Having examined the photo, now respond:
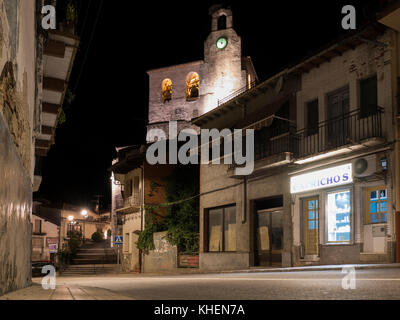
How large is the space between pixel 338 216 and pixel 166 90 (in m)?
39.5

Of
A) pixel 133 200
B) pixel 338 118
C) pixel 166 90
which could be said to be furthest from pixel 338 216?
pixel 166 90

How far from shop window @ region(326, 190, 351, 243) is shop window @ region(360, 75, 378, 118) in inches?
110

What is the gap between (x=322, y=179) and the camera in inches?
723

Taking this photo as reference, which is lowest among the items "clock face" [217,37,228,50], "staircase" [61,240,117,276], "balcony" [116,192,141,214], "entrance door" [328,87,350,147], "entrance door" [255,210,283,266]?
"staircase" [61,240,117,276]

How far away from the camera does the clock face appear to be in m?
51.3

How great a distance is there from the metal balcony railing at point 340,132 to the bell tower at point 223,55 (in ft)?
106

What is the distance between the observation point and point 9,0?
494cm

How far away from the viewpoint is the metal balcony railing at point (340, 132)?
54.1ft

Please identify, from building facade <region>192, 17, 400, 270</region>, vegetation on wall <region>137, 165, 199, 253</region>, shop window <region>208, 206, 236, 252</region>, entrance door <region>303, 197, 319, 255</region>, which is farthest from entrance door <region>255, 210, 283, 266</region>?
vegetation on wall <region>137, 165, 199, 253</region>

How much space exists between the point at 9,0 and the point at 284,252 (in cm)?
1689

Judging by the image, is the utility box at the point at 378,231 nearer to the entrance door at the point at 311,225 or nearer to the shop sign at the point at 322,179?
the shop sign at the point at 322,179

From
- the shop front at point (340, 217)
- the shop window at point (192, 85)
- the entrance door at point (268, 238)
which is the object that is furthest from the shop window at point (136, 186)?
the shop front at point (340, 217)

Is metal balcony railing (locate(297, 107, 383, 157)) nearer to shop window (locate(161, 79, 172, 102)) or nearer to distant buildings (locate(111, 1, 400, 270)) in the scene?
distant buildings (locate(111, 1, 400, 270))

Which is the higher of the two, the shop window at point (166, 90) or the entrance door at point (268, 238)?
the shop window at point (166, 90)
